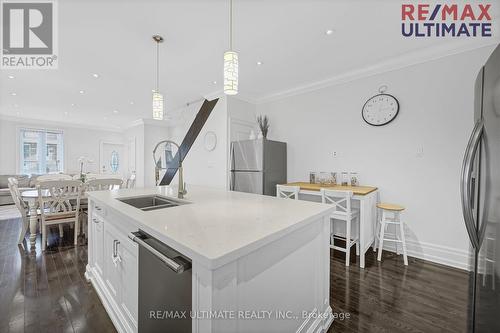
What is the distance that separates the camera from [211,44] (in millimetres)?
2525

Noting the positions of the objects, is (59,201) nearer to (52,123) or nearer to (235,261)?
(235,261)

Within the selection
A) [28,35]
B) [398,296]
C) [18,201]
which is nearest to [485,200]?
[398,296]

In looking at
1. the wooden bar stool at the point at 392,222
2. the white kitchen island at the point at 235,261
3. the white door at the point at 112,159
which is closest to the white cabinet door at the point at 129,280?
the white kitchen island at the point at 235,261

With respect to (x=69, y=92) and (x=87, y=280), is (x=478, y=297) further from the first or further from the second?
(x=69, y=92)

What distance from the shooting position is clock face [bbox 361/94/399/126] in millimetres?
2838

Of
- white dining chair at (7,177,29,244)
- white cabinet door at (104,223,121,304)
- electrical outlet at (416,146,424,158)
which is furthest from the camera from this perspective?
white dining chair at (7,177,29,244)

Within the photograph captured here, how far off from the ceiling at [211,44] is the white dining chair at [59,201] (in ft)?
5.74

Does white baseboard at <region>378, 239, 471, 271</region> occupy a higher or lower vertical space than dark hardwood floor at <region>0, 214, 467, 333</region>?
higher

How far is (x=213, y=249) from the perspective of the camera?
75 centimetres

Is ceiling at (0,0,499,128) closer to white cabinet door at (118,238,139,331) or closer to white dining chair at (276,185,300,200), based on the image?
white dining chair at (276,185,300,200)

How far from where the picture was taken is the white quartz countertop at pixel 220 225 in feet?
2.52

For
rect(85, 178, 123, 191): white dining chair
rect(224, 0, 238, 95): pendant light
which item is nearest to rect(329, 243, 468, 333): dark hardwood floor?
rect(224, 0, 238, 95): pendant light

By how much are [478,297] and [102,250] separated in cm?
244

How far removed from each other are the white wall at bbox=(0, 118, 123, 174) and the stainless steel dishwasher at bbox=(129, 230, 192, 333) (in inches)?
323
